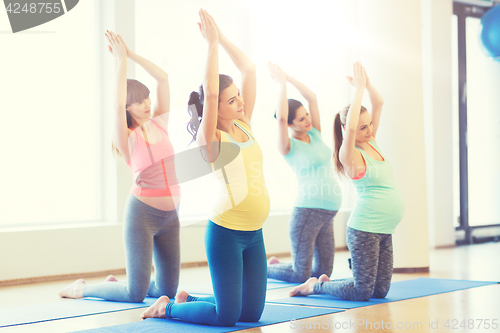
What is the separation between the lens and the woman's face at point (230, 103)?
7.60 ft

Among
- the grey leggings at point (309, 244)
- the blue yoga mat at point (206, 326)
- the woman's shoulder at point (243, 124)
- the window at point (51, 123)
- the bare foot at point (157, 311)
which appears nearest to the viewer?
the blue yoga mat at point (206, 326)

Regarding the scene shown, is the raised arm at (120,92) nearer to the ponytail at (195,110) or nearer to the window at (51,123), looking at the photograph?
the ponytail at (195,110)

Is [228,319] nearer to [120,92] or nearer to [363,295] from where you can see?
[363,295]

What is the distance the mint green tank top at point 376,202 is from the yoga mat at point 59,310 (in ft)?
4.17

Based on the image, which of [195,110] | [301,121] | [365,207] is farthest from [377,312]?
[301,121]

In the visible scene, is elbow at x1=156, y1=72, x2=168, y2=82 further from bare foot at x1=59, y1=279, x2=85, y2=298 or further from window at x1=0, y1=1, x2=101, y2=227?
window at x1=0, y1=1, x2=101, y2=227

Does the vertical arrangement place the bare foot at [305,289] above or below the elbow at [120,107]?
below

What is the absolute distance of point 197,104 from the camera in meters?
2.36

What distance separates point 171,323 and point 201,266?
2356 millimetres

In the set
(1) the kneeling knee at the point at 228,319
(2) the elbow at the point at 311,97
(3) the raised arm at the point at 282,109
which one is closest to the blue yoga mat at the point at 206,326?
(1) the kneeling knee at the point at 228,319

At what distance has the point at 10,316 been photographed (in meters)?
2.74

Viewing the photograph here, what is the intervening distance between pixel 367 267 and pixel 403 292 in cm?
51

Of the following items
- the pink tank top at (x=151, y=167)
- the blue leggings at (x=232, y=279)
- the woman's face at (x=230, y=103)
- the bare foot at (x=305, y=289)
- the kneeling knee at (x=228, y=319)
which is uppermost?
the woman's face at (x=230, y=103)

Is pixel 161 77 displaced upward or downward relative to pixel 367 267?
upward
